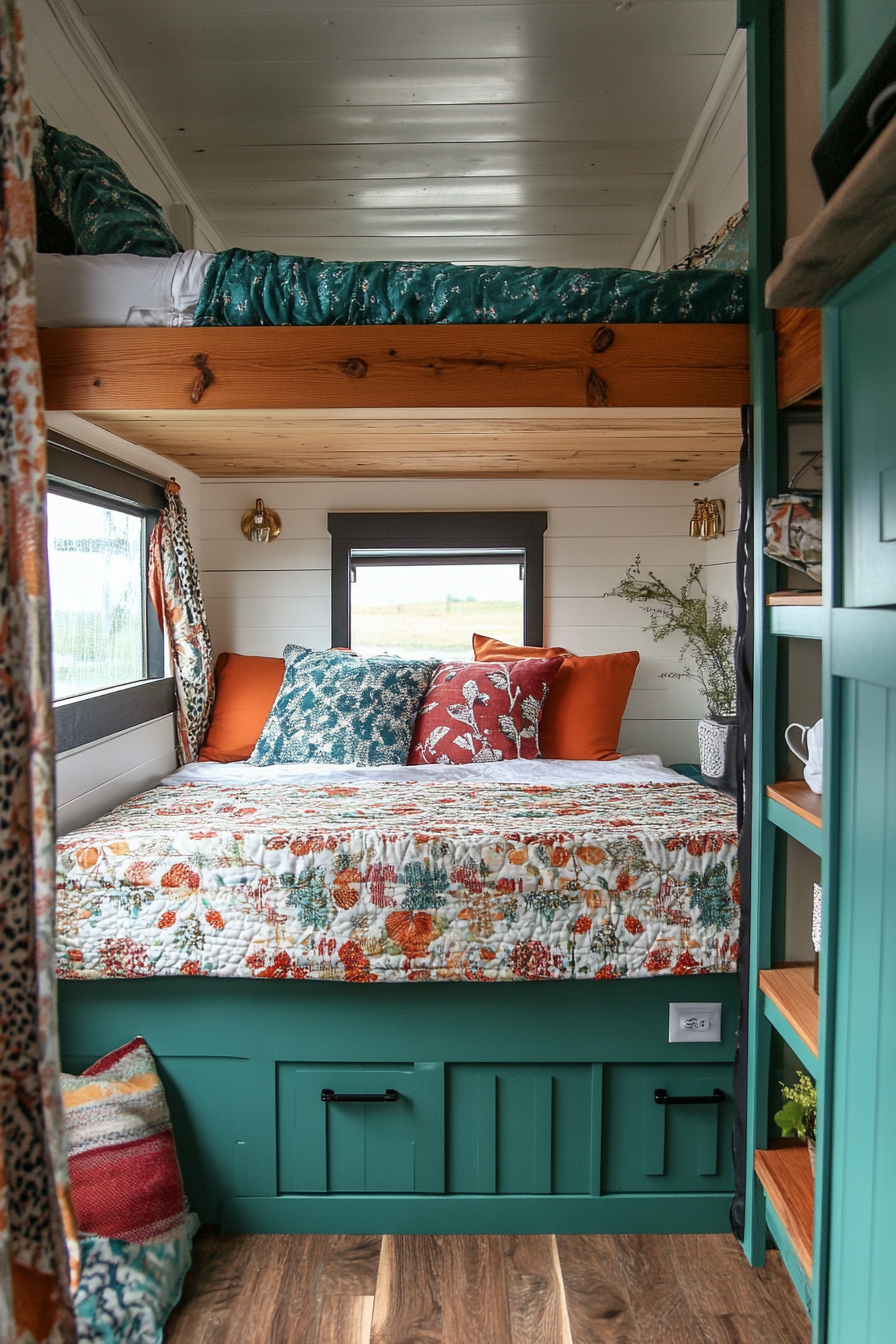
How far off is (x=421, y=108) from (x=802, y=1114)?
290 cm

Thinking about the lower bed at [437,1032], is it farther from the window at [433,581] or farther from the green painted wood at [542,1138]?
the window at [433,581]

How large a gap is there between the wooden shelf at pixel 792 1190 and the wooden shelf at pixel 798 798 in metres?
0.66

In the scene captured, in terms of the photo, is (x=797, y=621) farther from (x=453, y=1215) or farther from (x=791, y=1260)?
(x=453, y=1215)

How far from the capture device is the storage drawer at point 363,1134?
1.97 metres

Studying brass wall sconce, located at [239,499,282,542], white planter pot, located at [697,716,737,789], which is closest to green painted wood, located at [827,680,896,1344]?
white planter pot, located at [697,716,737,789]

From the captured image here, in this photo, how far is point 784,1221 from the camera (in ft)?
5.10

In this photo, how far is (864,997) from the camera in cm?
123

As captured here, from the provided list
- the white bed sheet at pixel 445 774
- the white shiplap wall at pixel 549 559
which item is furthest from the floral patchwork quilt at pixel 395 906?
the white shiplap wall at pixel 549 559

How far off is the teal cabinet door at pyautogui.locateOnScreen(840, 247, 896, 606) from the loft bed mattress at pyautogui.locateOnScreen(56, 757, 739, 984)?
33.9 inches

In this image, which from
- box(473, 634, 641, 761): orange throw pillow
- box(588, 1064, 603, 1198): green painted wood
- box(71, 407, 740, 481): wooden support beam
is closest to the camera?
box(588, 1064, 603, 1198): green painted wood

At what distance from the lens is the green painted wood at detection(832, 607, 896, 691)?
112cm

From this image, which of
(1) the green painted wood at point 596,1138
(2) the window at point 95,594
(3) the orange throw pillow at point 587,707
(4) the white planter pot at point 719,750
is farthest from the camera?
(3) the orange throw pillow at point 587,707

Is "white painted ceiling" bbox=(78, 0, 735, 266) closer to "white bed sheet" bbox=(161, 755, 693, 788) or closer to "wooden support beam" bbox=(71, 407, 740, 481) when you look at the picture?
"wooden support beam" bbox=(71, 407, 740, 481)

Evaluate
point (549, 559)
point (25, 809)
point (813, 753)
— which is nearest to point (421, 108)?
point (549, 559)
